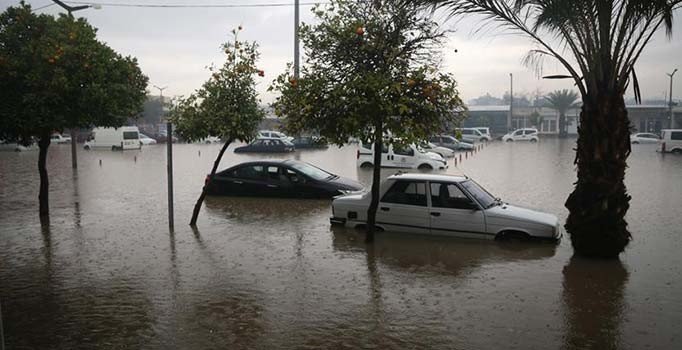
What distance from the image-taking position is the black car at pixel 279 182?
16656 millimetres

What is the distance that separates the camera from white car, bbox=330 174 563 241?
34.2 feet

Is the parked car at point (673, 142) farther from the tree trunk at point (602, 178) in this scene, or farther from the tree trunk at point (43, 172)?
the tree trunk at point (43, 172)

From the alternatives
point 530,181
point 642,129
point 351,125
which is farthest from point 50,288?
point 642,129

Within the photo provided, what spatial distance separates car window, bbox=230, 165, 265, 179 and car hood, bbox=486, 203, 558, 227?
854cm

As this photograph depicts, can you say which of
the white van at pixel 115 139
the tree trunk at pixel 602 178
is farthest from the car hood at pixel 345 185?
the white van at pixel 115 139

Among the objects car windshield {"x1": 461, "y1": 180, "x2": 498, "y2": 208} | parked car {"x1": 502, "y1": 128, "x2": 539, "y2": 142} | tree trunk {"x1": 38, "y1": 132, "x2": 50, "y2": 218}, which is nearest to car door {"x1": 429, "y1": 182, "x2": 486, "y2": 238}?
car windshield {"x1": 461, "y1": 180, "x2": 498, "y2": 208}

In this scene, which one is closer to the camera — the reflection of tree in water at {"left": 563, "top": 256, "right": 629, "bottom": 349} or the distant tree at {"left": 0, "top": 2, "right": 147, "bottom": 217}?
the reflection of tree in water at {"left": 563, "top": 256, "right": 629, "bottom": 349}

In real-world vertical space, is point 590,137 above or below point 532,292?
above

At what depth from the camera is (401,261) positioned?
9.54 meters

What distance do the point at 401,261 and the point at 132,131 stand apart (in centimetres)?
4264

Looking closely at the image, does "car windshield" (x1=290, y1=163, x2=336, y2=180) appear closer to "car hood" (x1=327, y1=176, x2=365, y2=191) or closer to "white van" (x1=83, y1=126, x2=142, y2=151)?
"car hood" (x1=327, y1=176, x2=365, y2=191)

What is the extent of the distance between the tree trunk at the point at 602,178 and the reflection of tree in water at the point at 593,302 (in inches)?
14.9

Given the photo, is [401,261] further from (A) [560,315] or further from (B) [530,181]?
(B) [530,181]

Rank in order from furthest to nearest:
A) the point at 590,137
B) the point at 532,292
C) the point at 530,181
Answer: the point at 530,181 → the point at 590,137 → the point at 532,292
